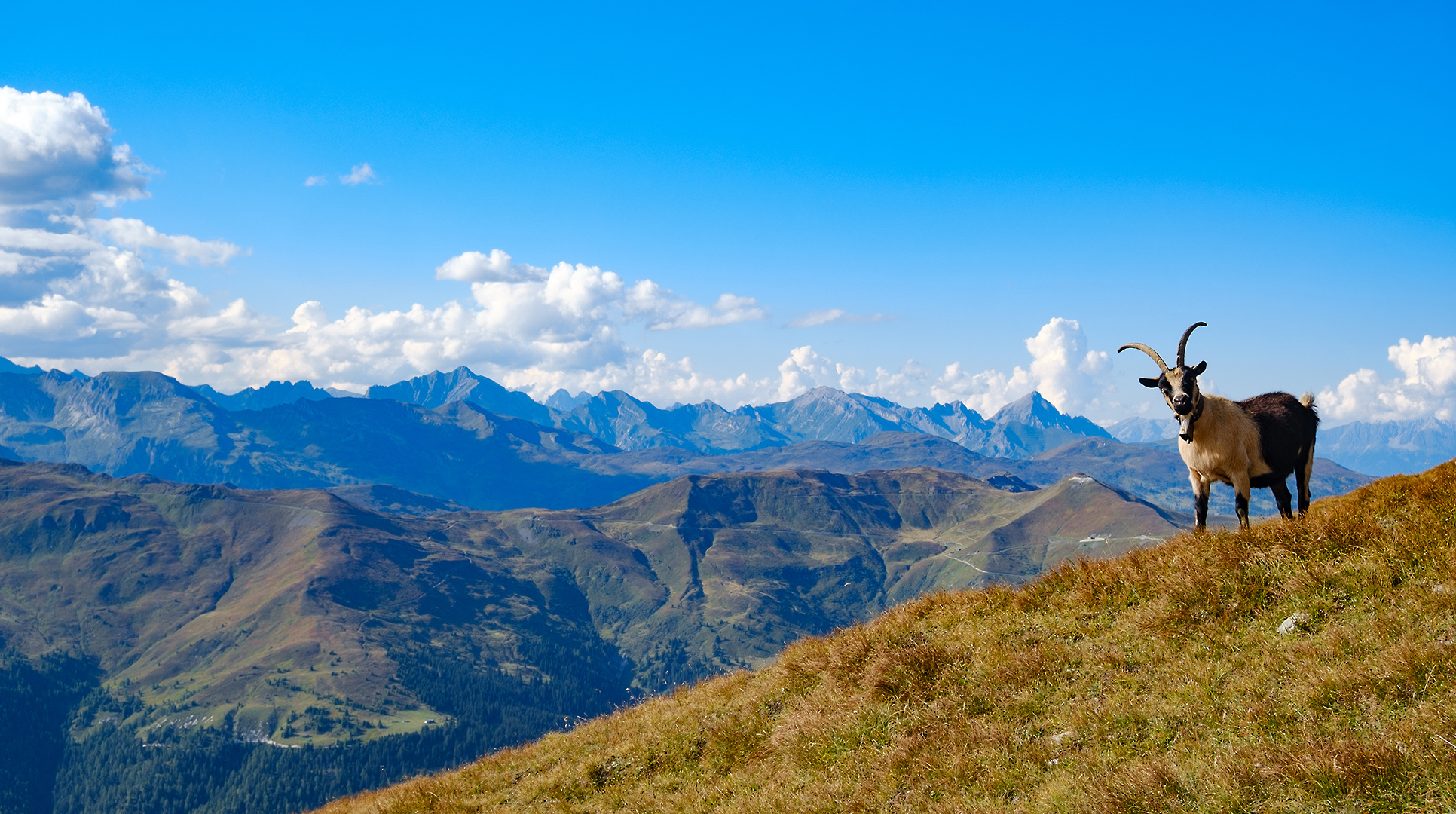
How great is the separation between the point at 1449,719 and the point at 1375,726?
1.86ft

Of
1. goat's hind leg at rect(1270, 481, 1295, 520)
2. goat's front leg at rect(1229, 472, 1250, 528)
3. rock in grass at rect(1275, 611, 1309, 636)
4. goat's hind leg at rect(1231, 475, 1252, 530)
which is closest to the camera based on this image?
rock in grass at rect(1275, 611, 1309, 636)

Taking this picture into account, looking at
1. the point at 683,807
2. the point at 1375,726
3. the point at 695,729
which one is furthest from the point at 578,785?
the point at 1375,726

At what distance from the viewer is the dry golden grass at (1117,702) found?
25.1 ft

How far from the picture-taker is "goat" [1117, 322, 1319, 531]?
15.1 meters

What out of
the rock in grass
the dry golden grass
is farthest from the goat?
the rock in grass

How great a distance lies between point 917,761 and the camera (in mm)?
10156

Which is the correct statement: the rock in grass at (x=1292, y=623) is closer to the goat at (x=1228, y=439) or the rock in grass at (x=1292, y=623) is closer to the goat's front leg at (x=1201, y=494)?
the goat at (x=1228, y=439)

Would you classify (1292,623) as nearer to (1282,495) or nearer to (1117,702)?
(1117,702)

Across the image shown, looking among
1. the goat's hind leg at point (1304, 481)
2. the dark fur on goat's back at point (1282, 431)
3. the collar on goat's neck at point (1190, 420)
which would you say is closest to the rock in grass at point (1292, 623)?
the collar on goat's neck at point (1190, 420)

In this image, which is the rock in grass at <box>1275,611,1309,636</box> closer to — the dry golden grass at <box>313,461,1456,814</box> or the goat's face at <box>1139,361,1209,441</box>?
the dry golden grass at <box>313,461,1456,814</box>

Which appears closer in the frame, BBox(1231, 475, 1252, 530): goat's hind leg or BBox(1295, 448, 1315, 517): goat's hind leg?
Answer: BBox(1231, 475, 1252, 530): goat's hind leg

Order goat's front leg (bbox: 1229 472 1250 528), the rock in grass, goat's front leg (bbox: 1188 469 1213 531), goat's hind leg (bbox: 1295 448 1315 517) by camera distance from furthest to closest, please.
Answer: goat's hind leg (bbox: 1295 448 1315 517)
goat's front leg (bbox: 1188 469 1213 531)
goat's front leg (bbox: 1229 472 1250 528)
the rock in grass

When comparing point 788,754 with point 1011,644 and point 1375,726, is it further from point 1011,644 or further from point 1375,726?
point 1375,726

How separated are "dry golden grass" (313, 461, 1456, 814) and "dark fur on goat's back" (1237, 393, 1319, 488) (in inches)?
54.2
